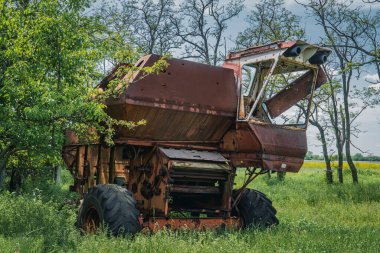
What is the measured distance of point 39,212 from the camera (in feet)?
32.8

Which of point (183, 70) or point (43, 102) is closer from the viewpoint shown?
point (43, 102)

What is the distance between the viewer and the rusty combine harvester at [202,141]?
8.54m

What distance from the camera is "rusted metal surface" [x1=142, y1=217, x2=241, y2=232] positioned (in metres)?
8.12

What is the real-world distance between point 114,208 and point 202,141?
102 inches

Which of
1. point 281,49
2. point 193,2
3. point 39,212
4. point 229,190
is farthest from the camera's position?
point 193,2

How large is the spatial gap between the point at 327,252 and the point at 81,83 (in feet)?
17.1

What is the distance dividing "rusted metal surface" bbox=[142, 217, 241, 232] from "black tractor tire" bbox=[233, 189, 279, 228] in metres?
0.60

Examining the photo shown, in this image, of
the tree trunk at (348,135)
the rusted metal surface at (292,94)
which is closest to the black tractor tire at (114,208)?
the rusted metal surface at (292,94)

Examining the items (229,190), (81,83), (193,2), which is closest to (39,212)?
(81,83)

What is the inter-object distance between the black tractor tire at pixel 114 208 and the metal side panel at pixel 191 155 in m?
1.08

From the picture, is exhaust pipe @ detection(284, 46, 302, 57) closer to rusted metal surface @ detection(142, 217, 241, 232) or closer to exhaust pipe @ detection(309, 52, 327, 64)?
exhaust pipe @ detection(309, 52, 327, 64)

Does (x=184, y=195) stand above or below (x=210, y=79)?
below

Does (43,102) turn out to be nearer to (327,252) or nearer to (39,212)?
(39,212)

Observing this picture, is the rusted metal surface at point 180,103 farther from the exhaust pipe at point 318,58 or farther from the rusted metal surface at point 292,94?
the exhaust pipe at point 318,58
